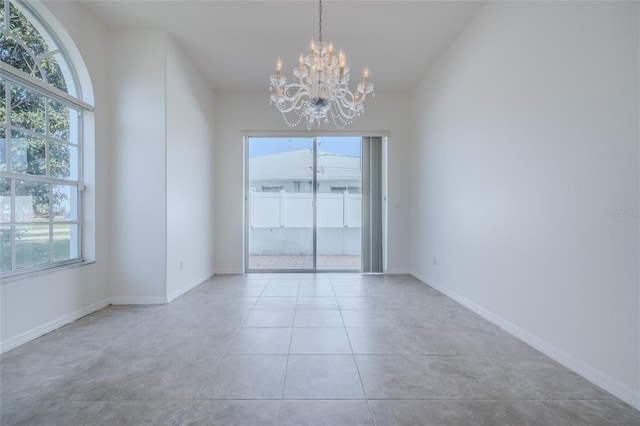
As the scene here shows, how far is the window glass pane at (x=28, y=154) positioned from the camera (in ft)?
7.00

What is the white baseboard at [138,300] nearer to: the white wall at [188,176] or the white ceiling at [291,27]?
the white wall at [188,176]

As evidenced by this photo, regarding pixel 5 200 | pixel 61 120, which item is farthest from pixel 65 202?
pixel 61 120

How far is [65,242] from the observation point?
8.45 feet

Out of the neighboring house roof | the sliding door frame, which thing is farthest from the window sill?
the neighboring house roof

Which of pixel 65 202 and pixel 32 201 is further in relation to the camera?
pixel 65 202

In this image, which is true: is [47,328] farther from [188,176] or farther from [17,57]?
[17,57]

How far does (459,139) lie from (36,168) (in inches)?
163

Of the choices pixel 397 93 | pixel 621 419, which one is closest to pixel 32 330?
pixel 621 419

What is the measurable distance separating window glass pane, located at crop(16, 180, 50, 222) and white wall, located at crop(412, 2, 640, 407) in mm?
4037

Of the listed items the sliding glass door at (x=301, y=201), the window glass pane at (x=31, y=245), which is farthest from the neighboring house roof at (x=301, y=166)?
the window glass pane at (x=31, y=245)

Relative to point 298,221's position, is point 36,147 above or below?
above

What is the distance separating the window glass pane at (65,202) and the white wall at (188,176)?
2.66ft

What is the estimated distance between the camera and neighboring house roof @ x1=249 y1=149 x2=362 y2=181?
15.6ft

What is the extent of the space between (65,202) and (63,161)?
1.28 ft
